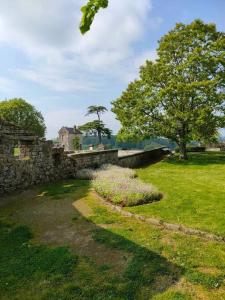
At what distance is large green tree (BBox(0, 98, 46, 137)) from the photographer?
59.4m

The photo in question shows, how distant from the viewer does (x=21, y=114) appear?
6128 centimetres

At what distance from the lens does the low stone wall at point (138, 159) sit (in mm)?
24873

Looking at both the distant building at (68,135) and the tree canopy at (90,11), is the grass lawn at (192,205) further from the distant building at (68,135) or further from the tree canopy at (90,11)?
the distant building at (68,135)

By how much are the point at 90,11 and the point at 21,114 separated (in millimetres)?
61629

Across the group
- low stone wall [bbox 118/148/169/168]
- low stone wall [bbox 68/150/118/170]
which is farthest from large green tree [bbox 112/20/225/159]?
low stone wall [bbox 68/150/118/170]

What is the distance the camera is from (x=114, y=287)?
602cm

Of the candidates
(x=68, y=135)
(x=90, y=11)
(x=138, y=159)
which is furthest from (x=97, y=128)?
(x=90, y=11)

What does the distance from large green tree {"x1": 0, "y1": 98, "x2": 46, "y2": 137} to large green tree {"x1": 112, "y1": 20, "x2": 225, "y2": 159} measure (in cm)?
3592

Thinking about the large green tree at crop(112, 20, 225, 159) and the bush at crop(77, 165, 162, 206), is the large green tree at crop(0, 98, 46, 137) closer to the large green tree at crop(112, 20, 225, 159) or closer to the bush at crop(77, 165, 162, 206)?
the large green tree at crop(112, 20, 225, 159)

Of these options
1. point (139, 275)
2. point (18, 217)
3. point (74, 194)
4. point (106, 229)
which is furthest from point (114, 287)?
point (74, 194)

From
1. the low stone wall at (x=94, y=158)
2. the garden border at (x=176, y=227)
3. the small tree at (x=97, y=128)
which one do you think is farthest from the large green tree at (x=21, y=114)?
the garden border at (x=176, y=227)

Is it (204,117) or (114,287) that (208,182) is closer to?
(204,117)

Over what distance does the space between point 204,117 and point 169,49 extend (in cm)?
774

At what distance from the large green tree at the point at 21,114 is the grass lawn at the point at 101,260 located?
169ft
